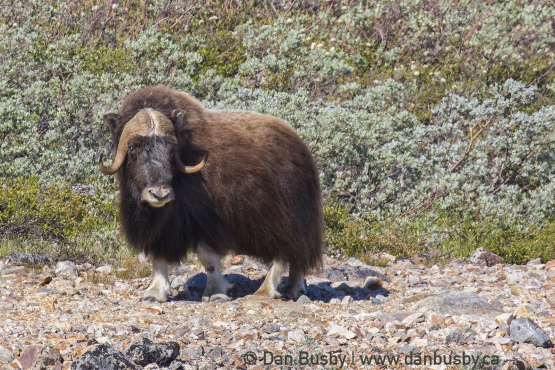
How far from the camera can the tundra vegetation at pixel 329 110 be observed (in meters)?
6.62

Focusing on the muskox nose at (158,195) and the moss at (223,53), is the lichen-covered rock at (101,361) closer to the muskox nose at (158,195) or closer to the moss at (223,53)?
the muskox nose at (158,195)

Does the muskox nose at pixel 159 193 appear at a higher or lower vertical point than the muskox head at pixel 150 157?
lower

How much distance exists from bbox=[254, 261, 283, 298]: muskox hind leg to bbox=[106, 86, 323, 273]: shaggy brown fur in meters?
0.06

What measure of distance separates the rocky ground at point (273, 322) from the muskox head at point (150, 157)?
0.69 meters

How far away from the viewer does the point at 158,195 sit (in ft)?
14.2

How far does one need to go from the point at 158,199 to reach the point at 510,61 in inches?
313

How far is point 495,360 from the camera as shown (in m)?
3.44

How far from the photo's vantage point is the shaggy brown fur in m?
4.69

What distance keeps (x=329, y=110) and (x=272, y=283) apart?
10.1ft

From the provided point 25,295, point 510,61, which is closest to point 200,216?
point 25,295

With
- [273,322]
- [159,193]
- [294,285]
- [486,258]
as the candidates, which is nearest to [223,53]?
[486,258]

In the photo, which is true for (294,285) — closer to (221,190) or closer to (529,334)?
(221,190)

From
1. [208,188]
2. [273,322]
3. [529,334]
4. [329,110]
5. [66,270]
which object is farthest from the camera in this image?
[329,110]

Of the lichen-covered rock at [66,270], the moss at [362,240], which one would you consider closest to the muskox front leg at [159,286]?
the lichen-covered rock at [66,270]
